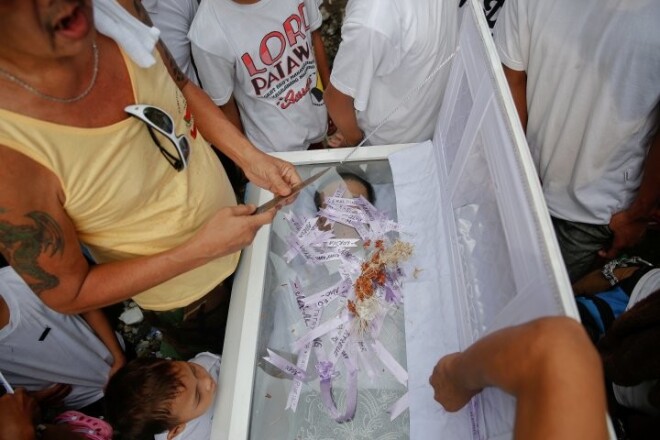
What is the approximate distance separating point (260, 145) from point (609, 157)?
1.47m

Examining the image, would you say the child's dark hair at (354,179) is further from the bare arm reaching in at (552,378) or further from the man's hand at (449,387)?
the bare arm reaching in at (552,378)

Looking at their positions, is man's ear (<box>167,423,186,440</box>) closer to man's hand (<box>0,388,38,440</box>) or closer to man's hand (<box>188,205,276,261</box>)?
man's hand (<box>0,388,38,440</box>)

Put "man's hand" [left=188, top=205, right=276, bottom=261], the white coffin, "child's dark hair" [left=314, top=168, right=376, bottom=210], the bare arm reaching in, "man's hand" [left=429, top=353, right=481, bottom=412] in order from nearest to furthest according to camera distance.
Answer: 1. the bare arm reaching in
2. the white coffin
3. "man's hand" [left=429, top=353, right=481, bottom=412]
4. "man's hand" [left=188, top=205, right=276, bottom=261]
5. "child's dark hair" [left=314, top=168, right=376, bottom=210]

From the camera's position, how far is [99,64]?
1.01m

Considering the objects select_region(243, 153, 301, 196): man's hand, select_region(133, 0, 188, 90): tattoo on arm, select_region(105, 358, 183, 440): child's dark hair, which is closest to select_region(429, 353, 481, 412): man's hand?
select_region(243, 153, 301, 196): man's hand

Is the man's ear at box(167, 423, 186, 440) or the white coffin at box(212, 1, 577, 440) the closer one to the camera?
the white coffin at box(212, 1, 577, 440)

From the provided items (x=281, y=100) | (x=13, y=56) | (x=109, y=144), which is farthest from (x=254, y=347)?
(x=281, y=100)

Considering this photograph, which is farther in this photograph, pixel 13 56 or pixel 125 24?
pixel 125 24

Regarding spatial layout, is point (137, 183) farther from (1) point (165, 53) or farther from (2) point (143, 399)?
(2) point (143, 399)

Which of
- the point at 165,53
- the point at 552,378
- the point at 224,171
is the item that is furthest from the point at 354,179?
the point at 552,378

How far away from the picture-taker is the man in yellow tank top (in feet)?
2.69

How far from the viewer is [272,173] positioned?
4.73ft

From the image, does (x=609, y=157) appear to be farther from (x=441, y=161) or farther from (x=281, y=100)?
(x=281, y=100)

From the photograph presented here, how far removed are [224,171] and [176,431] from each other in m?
0.90
